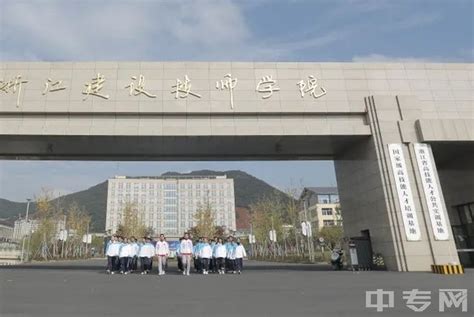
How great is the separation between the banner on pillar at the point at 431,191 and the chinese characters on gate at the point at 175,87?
4.16 metres

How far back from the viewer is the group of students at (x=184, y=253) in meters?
14.2

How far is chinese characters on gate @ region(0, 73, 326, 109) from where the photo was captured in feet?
46.6

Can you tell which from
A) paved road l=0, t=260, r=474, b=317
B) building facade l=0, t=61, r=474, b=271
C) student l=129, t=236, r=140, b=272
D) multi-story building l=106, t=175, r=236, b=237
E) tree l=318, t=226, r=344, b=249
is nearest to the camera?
paved road l=0, t=260, r=474, b=317

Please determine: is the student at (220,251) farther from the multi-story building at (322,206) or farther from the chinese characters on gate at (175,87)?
the multi-story building at (322,206)

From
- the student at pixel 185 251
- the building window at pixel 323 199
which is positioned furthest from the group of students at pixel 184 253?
the building window at pixel 323 199

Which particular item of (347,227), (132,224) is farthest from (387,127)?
(132,224)

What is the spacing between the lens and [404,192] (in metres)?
13.2

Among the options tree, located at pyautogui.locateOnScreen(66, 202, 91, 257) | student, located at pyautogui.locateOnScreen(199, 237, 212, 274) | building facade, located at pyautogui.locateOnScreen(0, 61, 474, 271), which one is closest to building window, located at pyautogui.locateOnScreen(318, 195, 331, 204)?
tree, located at pyautogui.locateOnScreen(66, 202, 91, 257)

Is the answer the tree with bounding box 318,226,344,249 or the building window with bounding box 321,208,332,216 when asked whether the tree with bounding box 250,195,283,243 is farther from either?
the building window with bounding box 321,208,332,216

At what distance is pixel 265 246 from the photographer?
40531mm

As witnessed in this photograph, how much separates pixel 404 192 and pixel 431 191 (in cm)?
94

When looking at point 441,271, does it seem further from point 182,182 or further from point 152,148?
point 182,182

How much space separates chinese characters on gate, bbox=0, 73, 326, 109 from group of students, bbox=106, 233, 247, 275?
17.5 feet

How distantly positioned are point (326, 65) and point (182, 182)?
82.3 m
